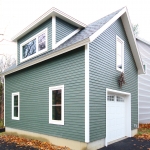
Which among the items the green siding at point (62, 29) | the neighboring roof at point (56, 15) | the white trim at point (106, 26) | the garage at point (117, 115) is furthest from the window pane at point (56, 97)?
the neighboring roof at point (56, 15)

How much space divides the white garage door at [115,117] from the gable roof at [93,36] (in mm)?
3102

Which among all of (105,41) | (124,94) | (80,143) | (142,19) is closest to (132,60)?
(124,94)

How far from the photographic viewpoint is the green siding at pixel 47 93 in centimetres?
729

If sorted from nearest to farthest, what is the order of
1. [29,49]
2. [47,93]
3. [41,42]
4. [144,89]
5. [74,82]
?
1. [74,82]
2. [47,93]
3. [41,42]
4. [29,49]
5. [144,89]

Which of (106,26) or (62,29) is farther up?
(62,29)

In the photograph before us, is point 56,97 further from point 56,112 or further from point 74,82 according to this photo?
point 74,82

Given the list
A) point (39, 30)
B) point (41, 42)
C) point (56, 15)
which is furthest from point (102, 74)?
point (39, 30)

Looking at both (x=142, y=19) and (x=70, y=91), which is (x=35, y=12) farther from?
(x=142, y=19)

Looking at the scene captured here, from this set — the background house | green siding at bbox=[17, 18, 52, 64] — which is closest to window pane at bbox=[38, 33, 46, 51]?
the background house

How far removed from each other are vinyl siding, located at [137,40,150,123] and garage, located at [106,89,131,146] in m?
5.58

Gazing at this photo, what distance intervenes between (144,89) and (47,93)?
399 inches

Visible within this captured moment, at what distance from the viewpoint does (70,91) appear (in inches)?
300

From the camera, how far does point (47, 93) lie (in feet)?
29.2

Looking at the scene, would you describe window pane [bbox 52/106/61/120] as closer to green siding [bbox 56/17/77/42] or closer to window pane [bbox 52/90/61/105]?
window pane [bbox 52/90/61/105]
